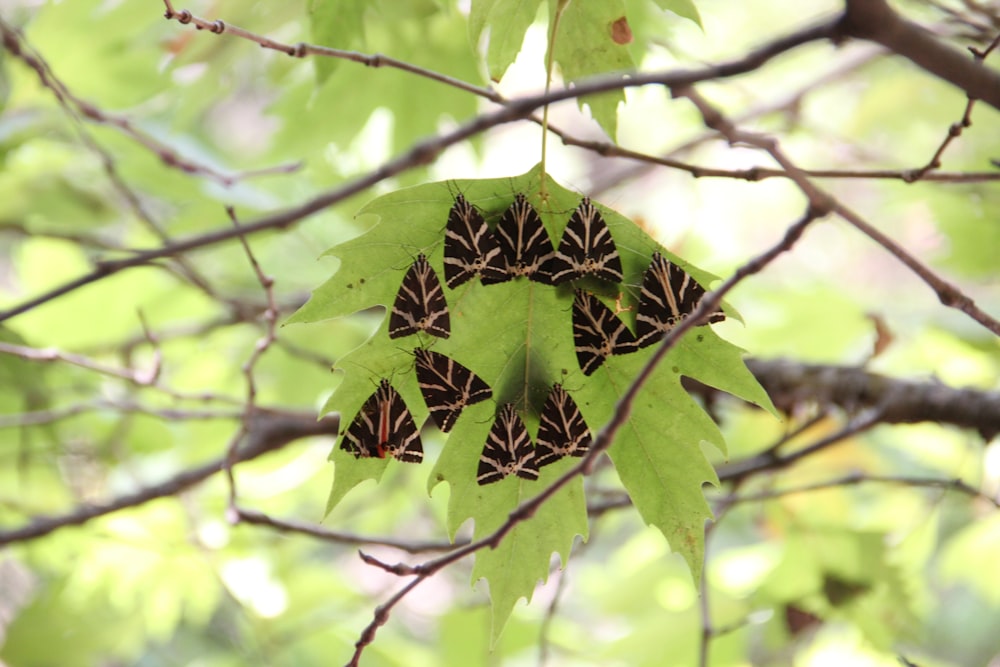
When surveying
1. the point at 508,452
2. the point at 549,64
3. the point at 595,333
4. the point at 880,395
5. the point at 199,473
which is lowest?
the point at 199,473

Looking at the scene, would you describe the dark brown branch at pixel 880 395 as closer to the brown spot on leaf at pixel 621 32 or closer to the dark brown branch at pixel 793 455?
the dark brown branch at pixel 793 455

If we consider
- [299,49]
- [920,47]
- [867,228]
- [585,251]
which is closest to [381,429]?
[585,251]

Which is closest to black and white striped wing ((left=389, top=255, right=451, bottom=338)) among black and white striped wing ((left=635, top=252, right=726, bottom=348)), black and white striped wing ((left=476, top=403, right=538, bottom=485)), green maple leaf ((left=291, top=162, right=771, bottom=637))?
green maple leaf ((left=291, top=162, right=771, bottom=637))

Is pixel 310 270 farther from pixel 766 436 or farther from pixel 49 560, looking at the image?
pixel 766 436

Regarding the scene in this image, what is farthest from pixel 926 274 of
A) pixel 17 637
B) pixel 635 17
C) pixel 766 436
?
pixel 17 637

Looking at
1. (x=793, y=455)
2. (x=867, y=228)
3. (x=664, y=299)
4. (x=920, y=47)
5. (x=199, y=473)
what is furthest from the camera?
(x=199, y=473)

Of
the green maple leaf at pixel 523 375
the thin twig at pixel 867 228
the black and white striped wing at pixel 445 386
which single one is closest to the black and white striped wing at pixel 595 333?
the green maple leaf at pixel 523 375

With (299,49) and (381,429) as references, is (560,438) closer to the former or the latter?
(381,429)

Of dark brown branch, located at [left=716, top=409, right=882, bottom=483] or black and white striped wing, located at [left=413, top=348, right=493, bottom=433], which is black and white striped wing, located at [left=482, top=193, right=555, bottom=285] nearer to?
black and white striped wing, located at [left=413, top=348, right=493, bottom=433]
